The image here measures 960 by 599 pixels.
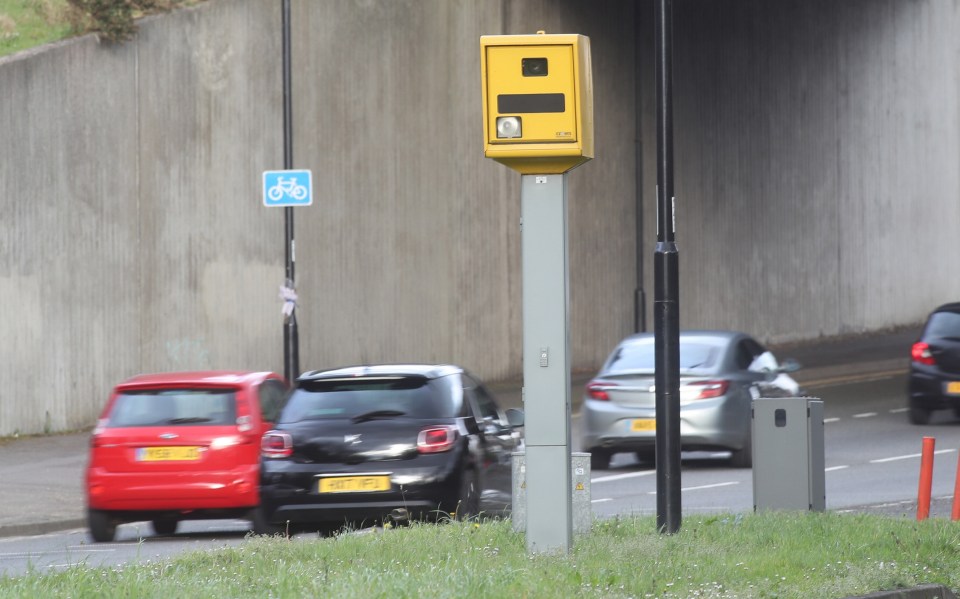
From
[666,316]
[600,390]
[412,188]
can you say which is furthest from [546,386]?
[412,188]

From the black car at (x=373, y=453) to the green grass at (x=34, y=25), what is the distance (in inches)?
441

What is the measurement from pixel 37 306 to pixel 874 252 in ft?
79.7

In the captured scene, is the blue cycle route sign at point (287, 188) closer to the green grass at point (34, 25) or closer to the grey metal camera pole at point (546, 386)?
the green grass at point (34, 25)

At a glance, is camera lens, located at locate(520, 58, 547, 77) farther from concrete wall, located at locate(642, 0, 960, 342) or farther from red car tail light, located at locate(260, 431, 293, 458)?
concrete wall, located at locate(642, 0, 960, 342)

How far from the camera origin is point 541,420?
934cm

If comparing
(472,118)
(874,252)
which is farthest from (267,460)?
(874,252)

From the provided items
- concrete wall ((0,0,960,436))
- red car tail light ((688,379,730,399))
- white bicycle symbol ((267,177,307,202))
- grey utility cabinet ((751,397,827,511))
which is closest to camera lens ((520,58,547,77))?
grey utility cabinet ((751,397,827,511))

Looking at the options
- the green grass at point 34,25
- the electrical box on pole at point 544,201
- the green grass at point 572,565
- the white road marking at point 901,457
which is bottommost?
the white road marking at point 901,457

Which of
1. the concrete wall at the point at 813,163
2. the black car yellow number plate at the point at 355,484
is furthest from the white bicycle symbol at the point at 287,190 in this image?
the concrete wall at the point at 813,163

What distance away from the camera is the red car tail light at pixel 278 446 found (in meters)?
13.0

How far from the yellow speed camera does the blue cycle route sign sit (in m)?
13.7

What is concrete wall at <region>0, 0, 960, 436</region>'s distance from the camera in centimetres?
2283

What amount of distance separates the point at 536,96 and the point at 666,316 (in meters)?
2.15

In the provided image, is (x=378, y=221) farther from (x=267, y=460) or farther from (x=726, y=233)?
(x=267, y=460)
